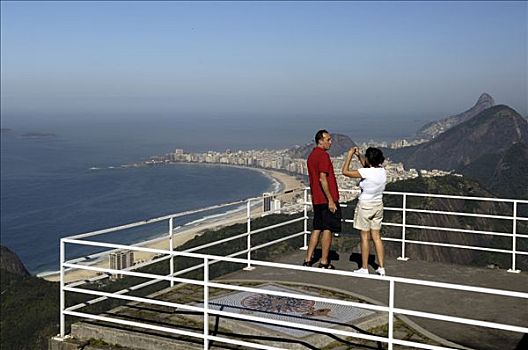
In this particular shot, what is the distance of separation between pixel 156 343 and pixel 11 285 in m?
55.5

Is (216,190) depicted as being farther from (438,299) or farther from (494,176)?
(438,299)

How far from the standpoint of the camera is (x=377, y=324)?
7117 millimetres

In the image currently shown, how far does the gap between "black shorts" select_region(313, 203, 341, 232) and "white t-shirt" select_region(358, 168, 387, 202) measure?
2.16 feet

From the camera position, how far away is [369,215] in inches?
342

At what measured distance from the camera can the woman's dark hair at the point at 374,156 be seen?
8391 mm

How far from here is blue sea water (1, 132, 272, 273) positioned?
9438 cm

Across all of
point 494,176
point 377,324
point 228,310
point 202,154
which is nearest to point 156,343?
point 228,310

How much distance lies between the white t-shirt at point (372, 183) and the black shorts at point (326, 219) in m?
0.66

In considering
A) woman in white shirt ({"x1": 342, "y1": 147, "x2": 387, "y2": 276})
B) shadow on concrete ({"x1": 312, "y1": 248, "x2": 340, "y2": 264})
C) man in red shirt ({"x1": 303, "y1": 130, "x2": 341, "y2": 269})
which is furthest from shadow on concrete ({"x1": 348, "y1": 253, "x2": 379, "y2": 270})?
woman in white shirt ({"x1": 342, "y1": 147, "x2": 387, "y2": 276})

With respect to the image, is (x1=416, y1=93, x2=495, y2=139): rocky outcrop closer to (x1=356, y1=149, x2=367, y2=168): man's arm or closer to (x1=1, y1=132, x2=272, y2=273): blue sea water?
(x1=356, y1=149, x2=367, y2=168): man's arm

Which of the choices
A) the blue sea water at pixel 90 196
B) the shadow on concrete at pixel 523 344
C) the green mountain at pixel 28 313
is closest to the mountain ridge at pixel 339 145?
the shadow on concrete at pixel 523 344

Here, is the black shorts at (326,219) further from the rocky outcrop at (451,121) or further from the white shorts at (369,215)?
the rocky outcrop at (451,121)

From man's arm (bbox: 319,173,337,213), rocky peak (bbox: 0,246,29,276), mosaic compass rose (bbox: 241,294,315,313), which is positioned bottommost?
rocky peak (bbox: 0,246,29,276)

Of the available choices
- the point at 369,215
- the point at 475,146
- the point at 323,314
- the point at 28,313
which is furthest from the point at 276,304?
the point at 28,313
